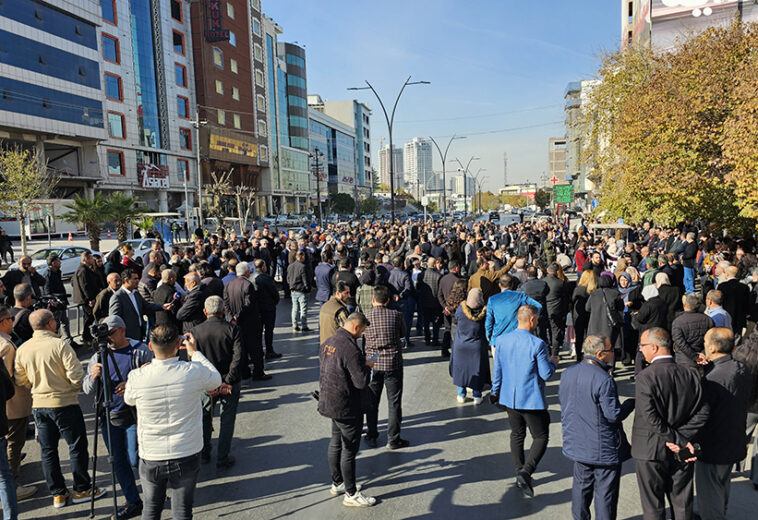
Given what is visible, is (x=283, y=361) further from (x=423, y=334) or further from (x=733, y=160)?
(x=733, y=160)

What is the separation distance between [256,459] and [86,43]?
46.3m

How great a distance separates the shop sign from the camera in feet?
164

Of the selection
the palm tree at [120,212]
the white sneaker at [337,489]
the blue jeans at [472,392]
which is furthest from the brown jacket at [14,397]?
the palm tree at [120,212]

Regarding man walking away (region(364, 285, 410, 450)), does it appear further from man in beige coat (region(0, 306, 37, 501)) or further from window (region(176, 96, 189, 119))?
window (region(176, 96, 189, 119))

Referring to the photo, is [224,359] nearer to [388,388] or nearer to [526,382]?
[388,388]

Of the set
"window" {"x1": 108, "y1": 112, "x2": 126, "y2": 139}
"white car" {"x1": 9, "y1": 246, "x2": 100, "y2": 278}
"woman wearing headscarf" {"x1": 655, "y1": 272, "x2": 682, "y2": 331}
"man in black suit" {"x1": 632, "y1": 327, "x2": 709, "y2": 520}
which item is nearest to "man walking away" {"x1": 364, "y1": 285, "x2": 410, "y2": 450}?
"man in black suit" {"x1": 632, "y1": 327, "x2": 709, "y2": 520}

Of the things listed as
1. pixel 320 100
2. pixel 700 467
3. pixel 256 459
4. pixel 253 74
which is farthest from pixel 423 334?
pixel 320 100

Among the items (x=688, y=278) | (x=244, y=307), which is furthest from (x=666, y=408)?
(x=688, y=278)

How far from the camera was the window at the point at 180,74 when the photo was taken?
55.8 m

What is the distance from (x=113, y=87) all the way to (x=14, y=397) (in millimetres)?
49450

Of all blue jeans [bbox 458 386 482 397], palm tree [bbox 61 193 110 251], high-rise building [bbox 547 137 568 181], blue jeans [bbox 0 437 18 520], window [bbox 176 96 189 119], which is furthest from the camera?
high-rise building [bbox 547 137 568 181]

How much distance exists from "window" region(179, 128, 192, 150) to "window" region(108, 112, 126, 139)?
8314mm

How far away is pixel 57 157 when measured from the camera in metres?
43.2

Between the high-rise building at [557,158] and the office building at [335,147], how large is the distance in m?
45.0
